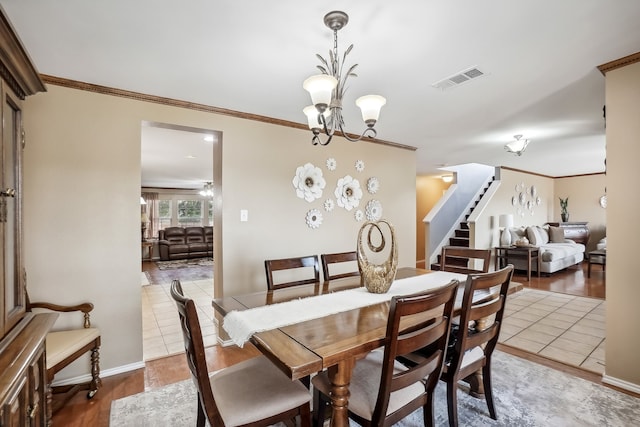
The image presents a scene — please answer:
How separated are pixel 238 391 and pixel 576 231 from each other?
9.38 meters

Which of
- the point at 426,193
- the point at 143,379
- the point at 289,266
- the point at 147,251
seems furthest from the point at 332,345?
the point at 147,251

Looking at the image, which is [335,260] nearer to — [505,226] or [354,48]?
[354,48]

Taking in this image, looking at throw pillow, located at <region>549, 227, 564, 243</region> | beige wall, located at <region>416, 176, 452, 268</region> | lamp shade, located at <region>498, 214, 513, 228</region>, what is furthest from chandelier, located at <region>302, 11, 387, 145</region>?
throw pillow, located at <region>549, 227, 564, 243</region>

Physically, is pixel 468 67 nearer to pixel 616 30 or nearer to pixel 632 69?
pixel 616 30

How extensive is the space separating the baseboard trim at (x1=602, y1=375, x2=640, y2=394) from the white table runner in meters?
1.42

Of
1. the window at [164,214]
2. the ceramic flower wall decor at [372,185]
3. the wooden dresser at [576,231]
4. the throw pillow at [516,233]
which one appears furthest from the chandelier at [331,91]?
the window at [164,214]

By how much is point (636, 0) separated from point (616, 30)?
0.95ft

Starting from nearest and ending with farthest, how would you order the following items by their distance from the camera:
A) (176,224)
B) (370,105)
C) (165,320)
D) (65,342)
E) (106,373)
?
(370,105), (65,342), (106,373), (165,320), (176,224)

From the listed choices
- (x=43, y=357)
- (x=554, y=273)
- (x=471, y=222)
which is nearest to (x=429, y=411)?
(x=43, y=357)

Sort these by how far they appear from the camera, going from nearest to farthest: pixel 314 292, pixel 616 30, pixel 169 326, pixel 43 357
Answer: pixel 43 357 → pixel 616 30 → pixel 314 292 → pixel 169 326

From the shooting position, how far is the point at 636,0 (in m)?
1.50

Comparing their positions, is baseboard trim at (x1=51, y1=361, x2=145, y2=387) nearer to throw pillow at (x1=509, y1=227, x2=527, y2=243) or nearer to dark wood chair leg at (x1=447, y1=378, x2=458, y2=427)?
dark wood chair leg at (x1=447, y1=378, x2=458, y2=427)

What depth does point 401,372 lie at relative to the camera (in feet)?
4.68

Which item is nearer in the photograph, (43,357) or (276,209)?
(43,357)
